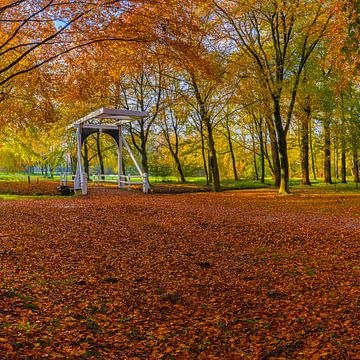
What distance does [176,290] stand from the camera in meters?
5.10

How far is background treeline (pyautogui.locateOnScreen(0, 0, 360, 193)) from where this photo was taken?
8562 mm

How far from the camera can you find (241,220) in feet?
33.5

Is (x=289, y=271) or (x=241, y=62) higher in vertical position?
(x=241, y=62)

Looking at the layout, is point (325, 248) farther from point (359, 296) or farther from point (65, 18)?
point (65, 18)

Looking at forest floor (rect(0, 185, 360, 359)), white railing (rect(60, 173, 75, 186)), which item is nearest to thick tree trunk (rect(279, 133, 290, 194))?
forest floor (rect(0, 185, 360, 359))

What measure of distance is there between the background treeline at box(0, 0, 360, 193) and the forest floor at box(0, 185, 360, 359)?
362 cm

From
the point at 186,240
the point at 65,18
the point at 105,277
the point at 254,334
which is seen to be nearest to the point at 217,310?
the point at 254,334

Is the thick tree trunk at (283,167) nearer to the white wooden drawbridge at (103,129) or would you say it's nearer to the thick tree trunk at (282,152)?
the thick tree trunk at (282,152)

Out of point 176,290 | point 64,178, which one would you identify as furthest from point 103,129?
point 176,290

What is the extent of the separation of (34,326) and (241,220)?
7.14 metres

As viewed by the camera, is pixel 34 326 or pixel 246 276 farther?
pixel 246 276

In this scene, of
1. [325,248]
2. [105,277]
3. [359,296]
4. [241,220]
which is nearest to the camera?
[359,296]

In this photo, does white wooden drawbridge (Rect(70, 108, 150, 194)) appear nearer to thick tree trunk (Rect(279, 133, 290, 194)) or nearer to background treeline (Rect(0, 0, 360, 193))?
background treeline (Rect(0, 0, 360, 193))

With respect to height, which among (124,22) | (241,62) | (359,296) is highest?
(241,62)
